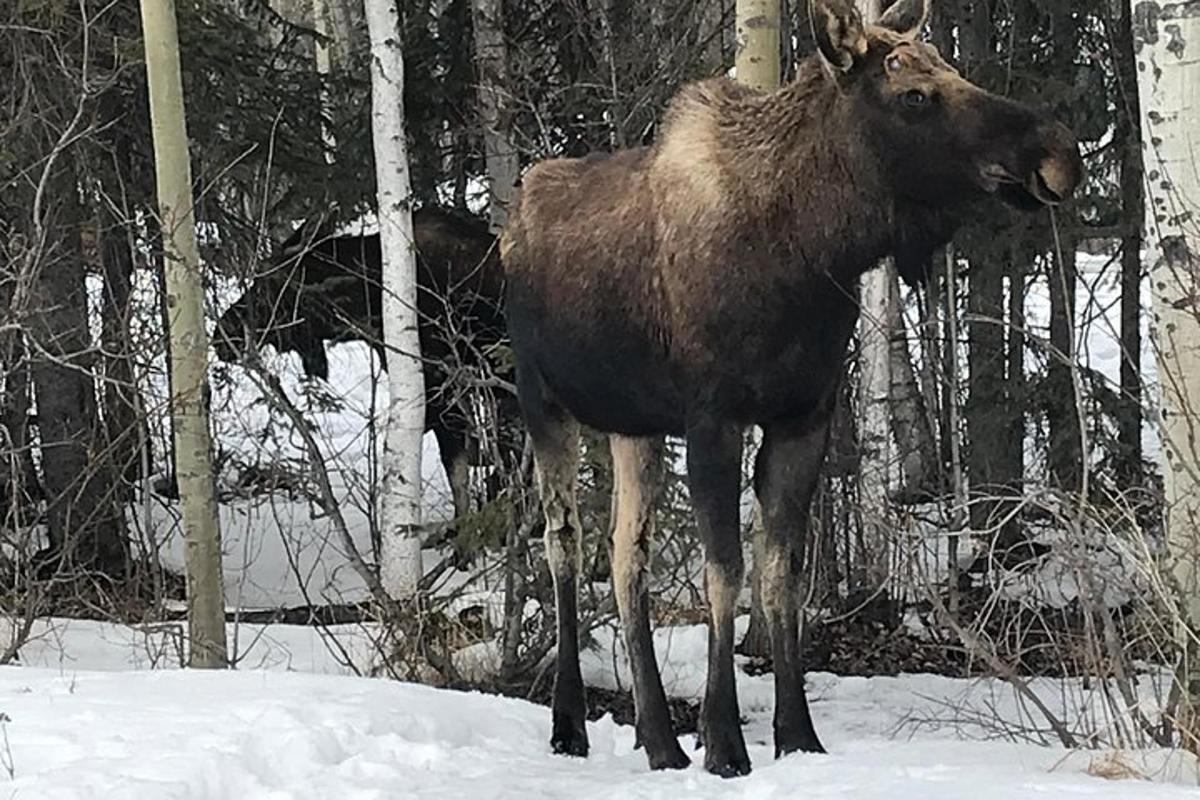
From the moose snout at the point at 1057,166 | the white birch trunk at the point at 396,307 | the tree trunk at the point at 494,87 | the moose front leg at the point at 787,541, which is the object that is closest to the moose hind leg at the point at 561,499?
the moose front leg at the point at 787,541

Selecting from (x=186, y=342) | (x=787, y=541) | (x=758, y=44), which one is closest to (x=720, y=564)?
(x=787, y=541)

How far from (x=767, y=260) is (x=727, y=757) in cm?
169

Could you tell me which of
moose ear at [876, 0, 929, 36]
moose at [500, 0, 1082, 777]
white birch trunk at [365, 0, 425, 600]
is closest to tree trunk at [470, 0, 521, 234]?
white birch trunk at [365, 0, 425, 600]

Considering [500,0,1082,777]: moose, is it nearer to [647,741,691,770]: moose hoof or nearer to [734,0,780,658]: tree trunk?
[647,741,691,770]: moose hoof

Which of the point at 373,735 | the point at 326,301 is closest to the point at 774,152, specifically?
the point at 373,735

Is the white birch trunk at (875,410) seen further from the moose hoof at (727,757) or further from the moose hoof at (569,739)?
the moose hoof at (727,757)

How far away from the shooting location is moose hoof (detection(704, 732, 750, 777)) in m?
5.28

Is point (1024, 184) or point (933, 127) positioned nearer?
point (1024, 184)

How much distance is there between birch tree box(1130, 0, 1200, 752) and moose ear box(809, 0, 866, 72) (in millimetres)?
957

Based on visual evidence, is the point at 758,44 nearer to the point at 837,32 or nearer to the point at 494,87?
the point at 837,32

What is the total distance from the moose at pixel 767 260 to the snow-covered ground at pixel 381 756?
11.1 inches

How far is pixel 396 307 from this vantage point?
9.84 metres

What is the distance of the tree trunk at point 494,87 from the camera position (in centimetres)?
1085

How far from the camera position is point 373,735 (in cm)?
523
